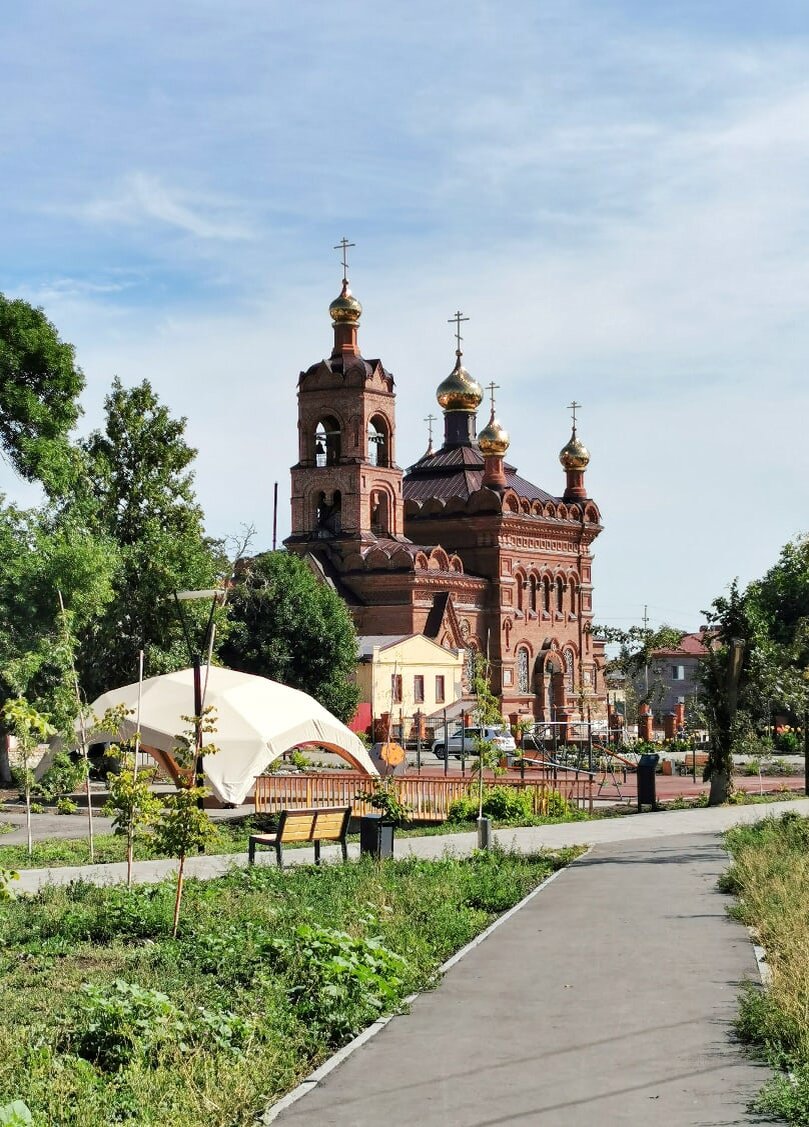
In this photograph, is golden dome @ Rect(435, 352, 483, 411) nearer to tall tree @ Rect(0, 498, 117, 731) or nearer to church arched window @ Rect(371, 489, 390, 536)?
church arched window @ Rect(371, 489, 390, 536)

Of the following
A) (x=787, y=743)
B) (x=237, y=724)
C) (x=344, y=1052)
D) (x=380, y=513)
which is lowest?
(x=344, y=1052)

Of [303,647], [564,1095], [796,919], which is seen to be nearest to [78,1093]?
[564,1095]

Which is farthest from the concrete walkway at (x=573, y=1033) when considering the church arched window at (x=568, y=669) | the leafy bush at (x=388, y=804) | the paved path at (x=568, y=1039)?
the church arched window at (x=568, y=669)

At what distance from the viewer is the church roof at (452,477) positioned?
8250 cm

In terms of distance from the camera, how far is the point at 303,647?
56125 mm

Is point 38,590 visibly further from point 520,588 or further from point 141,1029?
point 520,588

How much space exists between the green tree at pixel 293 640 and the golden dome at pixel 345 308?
21.6 m

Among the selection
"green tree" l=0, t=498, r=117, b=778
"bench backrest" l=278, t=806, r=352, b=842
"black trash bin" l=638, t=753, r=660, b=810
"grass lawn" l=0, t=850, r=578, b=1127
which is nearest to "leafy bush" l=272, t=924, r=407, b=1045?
"grass lawn" l=0, t=850, r=578, b=1127

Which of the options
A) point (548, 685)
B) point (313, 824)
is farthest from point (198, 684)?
point (548, 685)

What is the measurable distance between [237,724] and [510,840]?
4863 mm

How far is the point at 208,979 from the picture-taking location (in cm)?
999

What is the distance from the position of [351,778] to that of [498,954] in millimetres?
15604

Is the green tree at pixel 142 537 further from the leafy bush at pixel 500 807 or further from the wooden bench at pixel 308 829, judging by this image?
the wooden bench at pixel 308 829

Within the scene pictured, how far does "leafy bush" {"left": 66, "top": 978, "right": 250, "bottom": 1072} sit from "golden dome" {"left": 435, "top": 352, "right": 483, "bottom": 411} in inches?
3144
